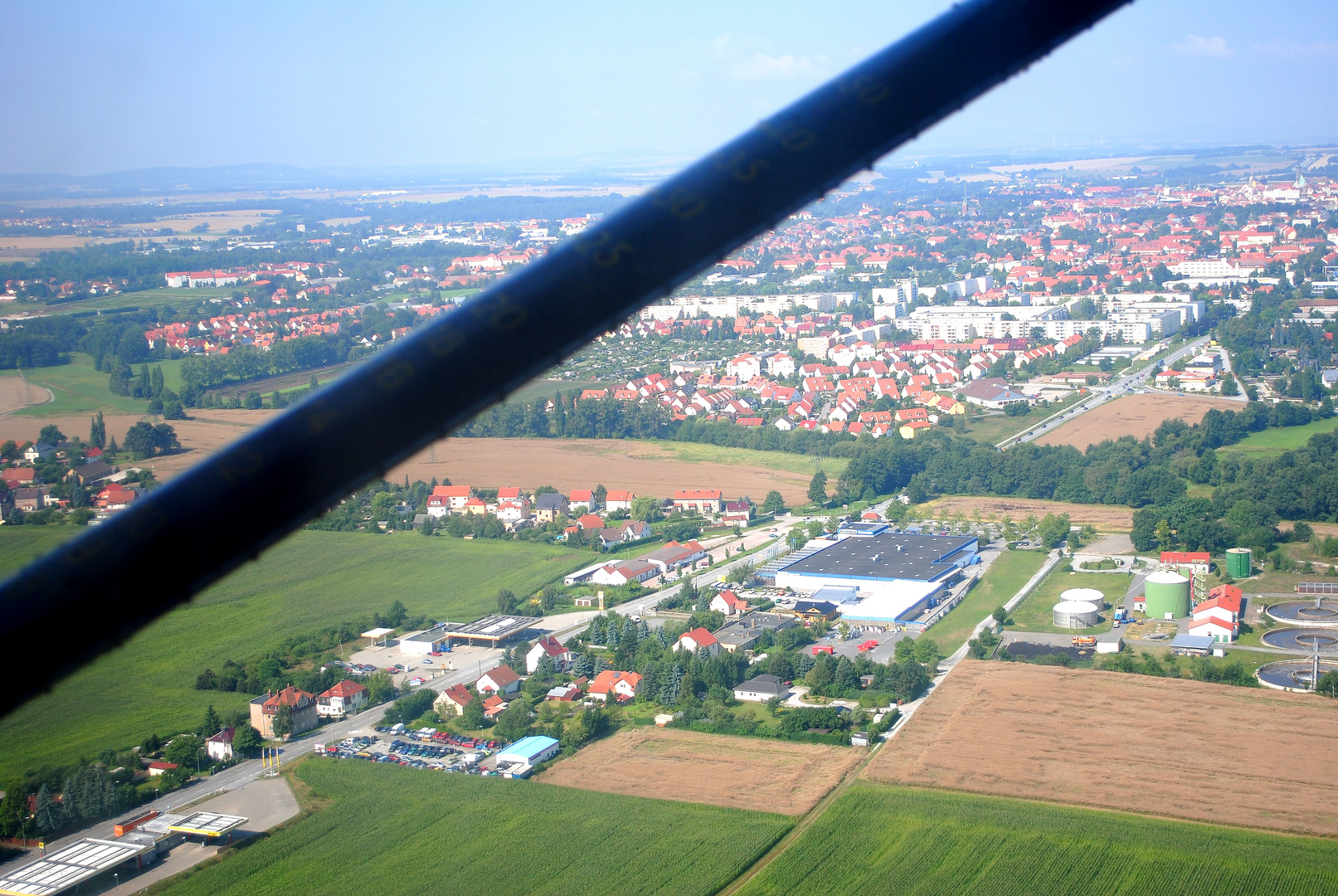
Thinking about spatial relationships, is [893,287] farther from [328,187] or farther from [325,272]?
[328,187]

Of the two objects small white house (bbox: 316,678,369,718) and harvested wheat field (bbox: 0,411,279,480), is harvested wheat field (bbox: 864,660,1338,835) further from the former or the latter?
harvested wheat field (bbox: 0,411,279,480)

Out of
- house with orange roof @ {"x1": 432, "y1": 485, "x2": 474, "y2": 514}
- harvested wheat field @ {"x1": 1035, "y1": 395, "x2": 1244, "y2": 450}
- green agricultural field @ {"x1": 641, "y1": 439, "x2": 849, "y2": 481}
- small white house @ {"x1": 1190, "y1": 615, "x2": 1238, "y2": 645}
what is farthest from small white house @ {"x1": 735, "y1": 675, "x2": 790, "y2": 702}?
harvested wheat field @ {"x1": 1035, "y1": 395, "x2": 1244, "y2": 450}

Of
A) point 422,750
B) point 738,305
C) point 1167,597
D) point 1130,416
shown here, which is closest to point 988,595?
point 1167,597

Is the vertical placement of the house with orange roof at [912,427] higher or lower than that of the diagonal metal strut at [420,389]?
lower

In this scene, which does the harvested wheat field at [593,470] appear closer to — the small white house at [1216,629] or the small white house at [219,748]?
the small white house at [1216,629]

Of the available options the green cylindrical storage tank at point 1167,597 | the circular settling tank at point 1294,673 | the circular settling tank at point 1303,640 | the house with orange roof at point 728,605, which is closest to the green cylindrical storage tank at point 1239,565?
the green cylindrical storage tank at point 1167,597
